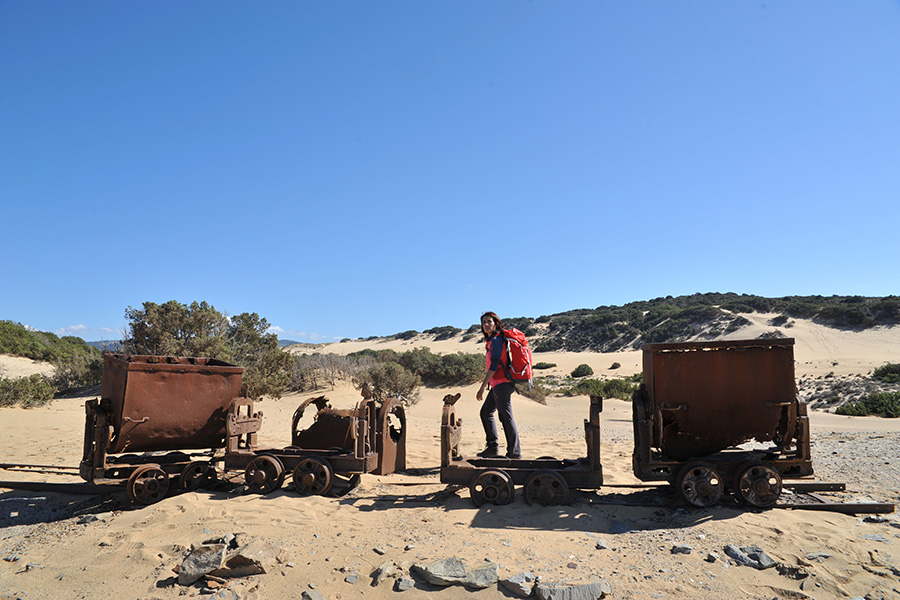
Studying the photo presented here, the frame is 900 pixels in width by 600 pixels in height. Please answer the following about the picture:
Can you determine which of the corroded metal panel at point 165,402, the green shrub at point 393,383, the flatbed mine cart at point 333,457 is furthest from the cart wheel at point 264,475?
the green shrub at point 393,383

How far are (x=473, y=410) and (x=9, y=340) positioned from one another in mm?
24541

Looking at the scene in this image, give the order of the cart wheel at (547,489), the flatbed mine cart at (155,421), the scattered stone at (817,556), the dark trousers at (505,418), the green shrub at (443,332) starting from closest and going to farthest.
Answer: the scattered stone at (817,556), the cart wheel at (547,489), the flatbed mine cart at (155,421), the dark trousers at (505,418), the green shrub at (443,332)

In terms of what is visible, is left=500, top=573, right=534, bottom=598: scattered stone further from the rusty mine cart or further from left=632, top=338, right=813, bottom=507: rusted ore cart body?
the rusty mine cart

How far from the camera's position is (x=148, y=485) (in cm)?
567

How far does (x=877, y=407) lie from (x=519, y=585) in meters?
14.2

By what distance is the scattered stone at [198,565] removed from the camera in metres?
3.73

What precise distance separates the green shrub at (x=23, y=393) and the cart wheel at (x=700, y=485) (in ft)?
51.4

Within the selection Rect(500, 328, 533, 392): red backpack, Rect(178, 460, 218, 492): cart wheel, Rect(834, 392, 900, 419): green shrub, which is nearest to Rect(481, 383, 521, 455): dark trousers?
Rect(500, 328, 533, 392): red backpack

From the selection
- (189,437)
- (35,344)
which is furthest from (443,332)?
(189,437)

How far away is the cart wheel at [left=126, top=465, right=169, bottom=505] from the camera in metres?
5.60

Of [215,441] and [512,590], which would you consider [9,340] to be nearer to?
[215,441]

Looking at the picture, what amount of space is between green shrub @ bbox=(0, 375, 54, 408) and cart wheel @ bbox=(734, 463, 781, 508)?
1610 centimetres

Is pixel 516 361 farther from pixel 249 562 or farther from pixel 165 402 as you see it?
pixel 165 402

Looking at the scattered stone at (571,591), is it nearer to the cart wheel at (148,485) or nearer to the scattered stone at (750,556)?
the scattered stone at (750,556)
